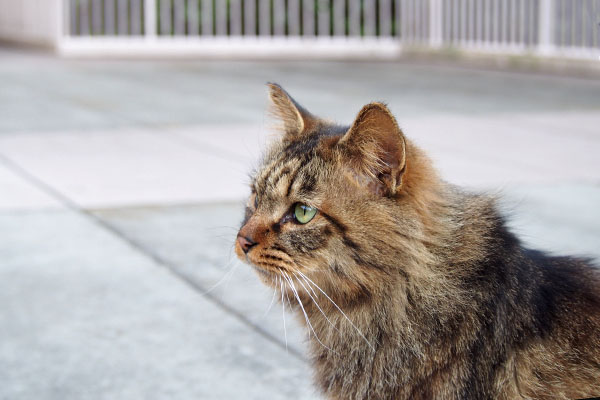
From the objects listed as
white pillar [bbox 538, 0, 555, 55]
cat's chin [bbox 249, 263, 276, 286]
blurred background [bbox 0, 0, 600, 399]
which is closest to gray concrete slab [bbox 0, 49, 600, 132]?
blurred background [bbox 0, 0, 600, 399]

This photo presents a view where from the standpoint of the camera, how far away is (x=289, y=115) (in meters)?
2.68

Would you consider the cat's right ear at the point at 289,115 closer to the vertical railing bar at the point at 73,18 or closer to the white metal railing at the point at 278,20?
the white metal railing at the point at 278,20

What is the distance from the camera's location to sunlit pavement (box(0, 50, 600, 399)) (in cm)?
310

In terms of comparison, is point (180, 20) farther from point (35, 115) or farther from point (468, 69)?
point (35, 115)

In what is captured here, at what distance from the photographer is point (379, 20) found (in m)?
18.0

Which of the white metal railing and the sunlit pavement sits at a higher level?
the white metal railing

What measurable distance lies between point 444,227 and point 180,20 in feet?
52.2

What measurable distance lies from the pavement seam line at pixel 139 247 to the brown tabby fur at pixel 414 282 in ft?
2.79

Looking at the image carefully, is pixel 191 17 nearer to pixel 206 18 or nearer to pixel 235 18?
pixel 206 18

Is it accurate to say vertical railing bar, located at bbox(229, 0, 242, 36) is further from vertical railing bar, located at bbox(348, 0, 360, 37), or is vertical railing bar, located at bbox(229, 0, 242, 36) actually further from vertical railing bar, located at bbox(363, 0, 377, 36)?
vertical railing bar, located at bbox(363, 0, 377, 36)

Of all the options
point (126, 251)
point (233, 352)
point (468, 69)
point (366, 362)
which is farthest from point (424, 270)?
point (468, 69)

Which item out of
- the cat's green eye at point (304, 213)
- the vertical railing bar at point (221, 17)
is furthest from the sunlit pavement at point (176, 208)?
the vertical railing bar at point (221, 17)

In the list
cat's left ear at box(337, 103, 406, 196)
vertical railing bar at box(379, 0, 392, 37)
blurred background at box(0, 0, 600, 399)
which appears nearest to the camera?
cat's left ear at box(337, 103, 406, 196)

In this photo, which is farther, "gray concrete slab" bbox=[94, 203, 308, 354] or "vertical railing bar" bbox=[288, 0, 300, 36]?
"vertical railing bar" bbox=[288, 0, 300, 36]
